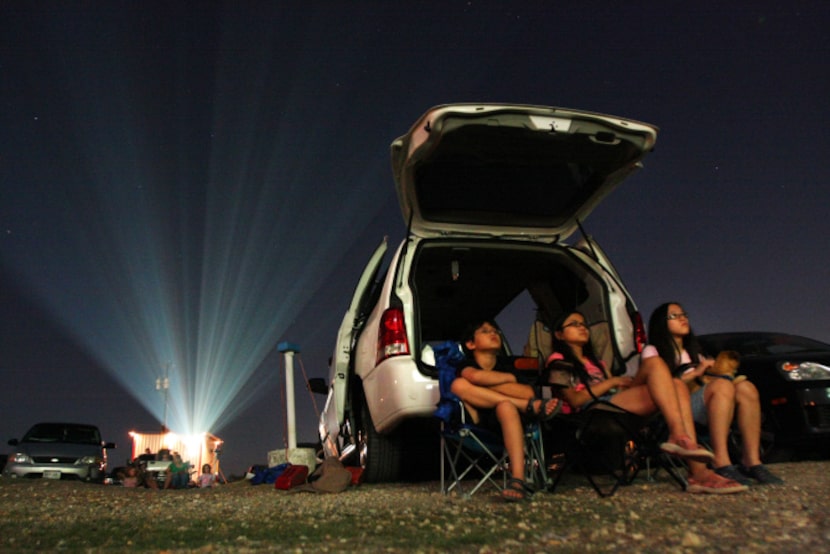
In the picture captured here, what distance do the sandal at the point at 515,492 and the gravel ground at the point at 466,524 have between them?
0.23 feet

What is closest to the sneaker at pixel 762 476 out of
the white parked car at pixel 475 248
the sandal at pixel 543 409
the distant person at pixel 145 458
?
the white parked car at pixel 475 248

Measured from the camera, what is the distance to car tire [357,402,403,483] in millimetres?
4648

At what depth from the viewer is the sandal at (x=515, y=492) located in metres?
3.16

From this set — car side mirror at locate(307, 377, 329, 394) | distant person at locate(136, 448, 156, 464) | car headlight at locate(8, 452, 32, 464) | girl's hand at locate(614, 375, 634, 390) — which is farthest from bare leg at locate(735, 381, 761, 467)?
distant person at locate(136, 448, 156, 464)

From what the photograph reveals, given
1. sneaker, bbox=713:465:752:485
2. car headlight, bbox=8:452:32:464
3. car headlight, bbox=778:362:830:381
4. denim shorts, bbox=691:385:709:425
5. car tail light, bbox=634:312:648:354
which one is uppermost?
car tail light, bbox=634:312:648:354

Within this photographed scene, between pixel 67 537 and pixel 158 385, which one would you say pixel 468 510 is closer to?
pixel 67 537

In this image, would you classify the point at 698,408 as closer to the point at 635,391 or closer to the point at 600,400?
the point at 635,391

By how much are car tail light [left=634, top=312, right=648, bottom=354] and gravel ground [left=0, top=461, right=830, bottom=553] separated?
98 centimetres

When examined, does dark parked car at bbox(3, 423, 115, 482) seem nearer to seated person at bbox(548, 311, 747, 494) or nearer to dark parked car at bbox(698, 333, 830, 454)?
seated person at bbox(548, 311, 747, 494)

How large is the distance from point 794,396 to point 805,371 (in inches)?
9.8

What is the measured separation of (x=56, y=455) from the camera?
A: 436 inches

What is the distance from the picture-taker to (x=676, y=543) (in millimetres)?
1958

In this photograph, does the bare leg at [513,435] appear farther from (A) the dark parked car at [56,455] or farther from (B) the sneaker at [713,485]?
(A) the dark parked car at [56,455]

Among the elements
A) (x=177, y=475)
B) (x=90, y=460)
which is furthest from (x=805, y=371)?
(x=177, y=475)
